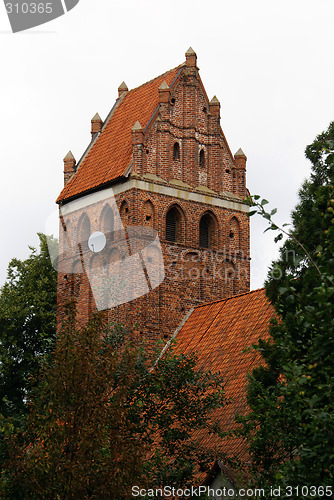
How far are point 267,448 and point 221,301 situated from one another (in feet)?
40.5

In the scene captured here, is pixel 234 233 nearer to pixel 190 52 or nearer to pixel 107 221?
pixel 107 221

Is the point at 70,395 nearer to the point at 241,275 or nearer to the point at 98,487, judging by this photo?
the point at 98,487

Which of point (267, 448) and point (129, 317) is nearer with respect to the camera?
point (267, 448)

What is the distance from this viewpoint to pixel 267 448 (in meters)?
17.4

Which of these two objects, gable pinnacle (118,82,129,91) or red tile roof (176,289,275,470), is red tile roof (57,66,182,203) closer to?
gable pinnacle (118,82,129,91)

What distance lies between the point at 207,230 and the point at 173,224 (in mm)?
1360

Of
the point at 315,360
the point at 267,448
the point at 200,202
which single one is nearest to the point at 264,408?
the point at 267,448

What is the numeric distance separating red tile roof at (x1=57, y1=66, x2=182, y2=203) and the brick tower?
0.04m

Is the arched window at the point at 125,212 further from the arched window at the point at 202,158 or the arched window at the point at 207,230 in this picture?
the arched window at the point at 202,158

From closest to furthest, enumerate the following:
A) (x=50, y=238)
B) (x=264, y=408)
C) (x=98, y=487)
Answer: (x=98, y=487) → (x=264, y=408) → (x=50, y=238)

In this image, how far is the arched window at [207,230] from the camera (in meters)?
31.3

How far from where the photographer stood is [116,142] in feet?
106

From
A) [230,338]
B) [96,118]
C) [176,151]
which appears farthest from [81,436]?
[96,118]

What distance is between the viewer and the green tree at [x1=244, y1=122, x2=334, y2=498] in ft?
42.2
